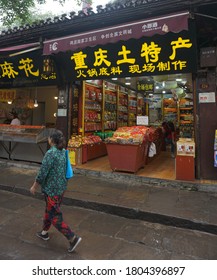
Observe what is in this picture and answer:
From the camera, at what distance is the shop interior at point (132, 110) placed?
8141mm

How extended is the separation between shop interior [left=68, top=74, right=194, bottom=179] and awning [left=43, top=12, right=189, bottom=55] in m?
2.61

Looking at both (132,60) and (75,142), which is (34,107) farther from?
(132,60)

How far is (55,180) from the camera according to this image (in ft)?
11.3

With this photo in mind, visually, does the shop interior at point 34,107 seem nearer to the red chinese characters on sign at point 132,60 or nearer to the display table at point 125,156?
the red chinese characters on sign at point 132,60

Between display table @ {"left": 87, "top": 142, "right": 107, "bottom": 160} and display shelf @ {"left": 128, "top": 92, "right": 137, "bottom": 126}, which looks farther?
display shelf @ {"left": 128, "top": 92, "right": 137, "bottom": 126}

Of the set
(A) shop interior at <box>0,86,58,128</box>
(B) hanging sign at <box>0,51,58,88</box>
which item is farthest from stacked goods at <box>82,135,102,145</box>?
(A) shop interior at <box>0,86,58,128</box>

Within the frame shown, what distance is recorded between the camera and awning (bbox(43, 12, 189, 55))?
16.6 feet

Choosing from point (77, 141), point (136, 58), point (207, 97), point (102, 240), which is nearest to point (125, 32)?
point (136, 58)

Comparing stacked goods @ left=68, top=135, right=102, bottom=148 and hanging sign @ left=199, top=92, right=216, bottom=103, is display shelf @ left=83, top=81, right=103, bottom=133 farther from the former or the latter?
hanging sign @ left=199, top=92, right=216, bottom=103

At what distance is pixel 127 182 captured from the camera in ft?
21.9

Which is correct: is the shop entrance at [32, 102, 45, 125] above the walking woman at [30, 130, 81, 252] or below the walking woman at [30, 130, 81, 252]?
above

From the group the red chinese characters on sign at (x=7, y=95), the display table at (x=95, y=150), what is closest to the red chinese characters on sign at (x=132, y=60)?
the display table at (x=95, y=150)

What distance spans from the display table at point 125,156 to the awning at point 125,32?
2.99 metres

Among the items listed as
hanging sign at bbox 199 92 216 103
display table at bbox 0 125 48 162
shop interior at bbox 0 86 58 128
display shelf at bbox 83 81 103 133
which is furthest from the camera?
shop interior at bbox 0 86 58 128
